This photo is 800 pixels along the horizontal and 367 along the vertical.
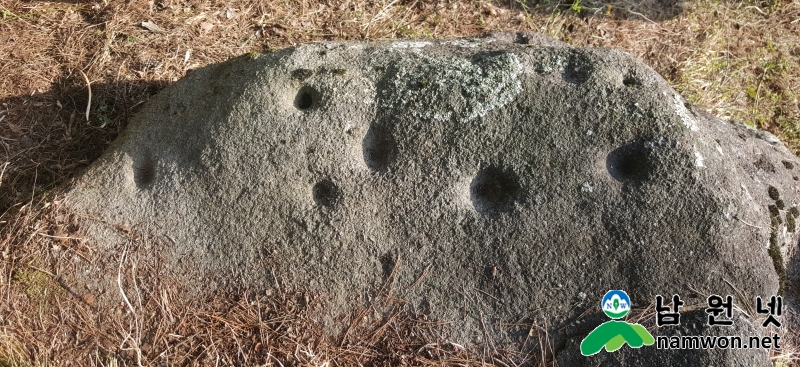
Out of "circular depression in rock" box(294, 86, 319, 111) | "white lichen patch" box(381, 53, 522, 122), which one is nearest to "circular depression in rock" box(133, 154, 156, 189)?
"circular depression in rock" box(294, 86, 319, 111)

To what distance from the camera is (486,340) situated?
2.42m

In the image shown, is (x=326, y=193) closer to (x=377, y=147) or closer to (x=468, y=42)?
(x=377, y=147)

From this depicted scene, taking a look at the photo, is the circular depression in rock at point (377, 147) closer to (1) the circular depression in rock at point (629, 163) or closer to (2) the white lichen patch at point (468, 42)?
(2) the white lichen patch at point (468, 42)

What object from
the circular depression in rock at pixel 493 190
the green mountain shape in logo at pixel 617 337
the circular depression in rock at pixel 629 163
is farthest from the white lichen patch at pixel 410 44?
the green mountain shape in logo at pixel 617 337

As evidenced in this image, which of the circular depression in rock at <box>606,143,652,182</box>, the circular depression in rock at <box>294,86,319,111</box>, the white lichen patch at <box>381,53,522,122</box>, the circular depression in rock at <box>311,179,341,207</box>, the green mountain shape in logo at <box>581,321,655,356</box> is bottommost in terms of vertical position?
the green mountain shape in logo at <box>581,321,655,356</box>

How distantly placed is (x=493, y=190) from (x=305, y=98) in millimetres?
1024

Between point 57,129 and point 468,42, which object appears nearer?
point 468,42

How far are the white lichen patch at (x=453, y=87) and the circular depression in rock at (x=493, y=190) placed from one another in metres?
0.27

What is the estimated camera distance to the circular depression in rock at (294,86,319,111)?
2.68 meters

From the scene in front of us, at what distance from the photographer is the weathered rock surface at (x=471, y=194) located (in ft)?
7.79

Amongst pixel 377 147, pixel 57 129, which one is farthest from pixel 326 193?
pixel 57 129

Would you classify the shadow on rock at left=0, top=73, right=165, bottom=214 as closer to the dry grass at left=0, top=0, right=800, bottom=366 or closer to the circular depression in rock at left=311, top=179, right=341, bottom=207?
the dry grass at left=0, top=0, right=800, bottom=366

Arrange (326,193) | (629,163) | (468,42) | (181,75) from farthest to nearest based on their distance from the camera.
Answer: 1. (181,75)
2. (468,42)
3. (326,193)
4. (629,163)

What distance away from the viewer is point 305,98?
8.93 ft
